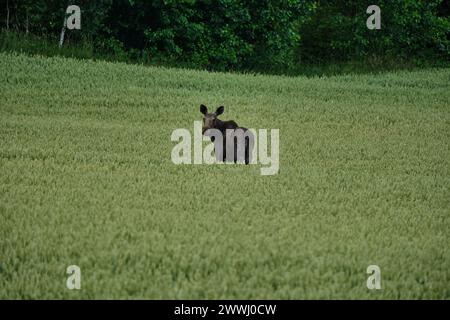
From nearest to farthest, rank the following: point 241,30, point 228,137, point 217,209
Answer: point 217,209
point 228,137
point 241,30

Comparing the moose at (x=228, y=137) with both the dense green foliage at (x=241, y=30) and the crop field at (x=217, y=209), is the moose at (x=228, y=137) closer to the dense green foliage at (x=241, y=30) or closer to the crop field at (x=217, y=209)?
the crop field at (x=217, y=209)

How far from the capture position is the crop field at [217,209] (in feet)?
16.3

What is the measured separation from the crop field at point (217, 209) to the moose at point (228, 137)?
253mm

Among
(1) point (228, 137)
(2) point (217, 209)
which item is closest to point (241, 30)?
(1) point (228, 137)

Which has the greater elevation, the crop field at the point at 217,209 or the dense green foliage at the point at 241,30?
the dense green foliage at the point at 241,30

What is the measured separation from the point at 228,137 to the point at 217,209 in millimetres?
2415

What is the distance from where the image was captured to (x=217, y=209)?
691 cm

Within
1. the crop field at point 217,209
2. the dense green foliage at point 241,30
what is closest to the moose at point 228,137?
the crop field at point 217,209

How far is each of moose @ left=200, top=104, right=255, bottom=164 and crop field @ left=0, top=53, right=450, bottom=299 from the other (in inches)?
10.0

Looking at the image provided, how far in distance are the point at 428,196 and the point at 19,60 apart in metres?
16.7

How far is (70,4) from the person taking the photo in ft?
86.1

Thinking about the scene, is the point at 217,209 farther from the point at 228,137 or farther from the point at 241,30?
the point at 241,30

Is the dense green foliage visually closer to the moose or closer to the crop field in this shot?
the crop field
